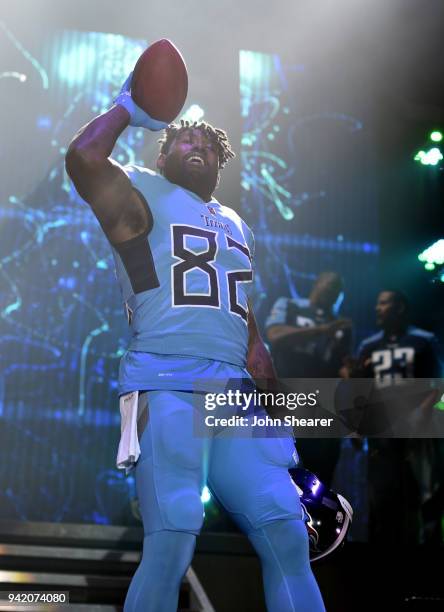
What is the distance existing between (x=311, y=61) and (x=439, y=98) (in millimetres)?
975

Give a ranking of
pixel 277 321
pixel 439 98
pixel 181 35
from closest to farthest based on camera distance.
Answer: pixel 277 321 < pixel 181 35 < pixel 439 98

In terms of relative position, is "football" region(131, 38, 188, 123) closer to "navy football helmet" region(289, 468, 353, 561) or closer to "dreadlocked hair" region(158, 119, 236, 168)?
"dreadlocked hair" region(158, 119, 236, 168)

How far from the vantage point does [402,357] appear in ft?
13.9

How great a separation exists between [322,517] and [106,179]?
3.17 ft

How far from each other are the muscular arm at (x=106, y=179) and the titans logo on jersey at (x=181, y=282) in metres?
0.04

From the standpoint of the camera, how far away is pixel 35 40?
520 cm

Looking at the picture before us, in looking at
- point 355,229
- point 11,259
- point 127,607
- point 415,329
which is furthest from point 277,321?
point 127,607

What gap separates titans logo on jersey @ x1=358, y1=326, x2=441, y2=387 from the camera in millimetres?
4164

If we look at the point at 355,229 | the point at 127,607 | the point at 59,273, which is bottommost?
the point at 127,607

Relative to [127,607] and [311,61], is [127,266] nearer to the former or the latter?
[127,607]

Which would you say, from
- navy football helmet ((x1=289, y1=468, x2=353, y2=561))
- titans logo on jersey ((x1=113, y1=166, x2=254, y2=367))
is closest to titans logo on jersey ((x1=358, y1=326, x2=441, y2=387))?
navy football helmet ((x1=289, y1=468, x2=353, y2=561))

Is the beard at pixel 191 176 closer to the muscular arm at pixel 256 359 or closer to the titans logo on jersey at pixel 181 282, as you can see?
the titans logo on jersey at pixel 181 282

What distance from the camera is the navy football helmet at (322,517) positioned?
169cm

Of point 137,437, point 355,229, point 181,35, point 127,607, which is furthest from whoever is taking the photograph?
point 355,229
